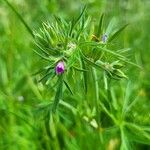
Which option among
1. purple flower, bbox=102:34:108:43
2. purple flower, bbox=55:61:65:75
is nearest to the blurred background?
purple flower, bbox=102:34:108:43

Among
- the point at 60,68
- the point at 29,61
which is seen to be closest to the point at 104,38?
the point at 60,68

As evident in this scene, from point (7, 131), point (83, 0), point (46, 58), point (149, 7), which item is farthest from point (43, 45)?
point (149, 7)

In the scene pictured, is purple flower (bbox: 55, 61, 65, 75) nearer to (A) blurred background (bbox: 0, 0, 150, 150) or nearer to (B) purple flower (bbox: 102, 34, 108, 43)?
(B) purple flower (bbox: 102, 34, 108, 43)

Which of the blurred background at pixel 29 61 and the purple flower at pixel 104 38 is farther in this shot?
the blurred background at pixel 29 61

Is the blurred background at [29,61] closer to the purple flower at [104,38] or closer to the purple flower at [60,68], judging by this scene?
the purple flower at [104,38]

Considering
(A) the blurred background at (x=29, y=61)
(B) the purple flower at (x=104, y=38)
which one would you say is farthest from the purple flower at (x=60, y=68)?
(A) the blurred background at (x=29, y=61)

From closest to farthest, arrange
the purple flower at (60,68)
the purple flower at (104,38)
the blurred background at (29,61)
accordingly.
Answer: the purple flower at (60,68), the purple flower at (104,38), the blurred background at (29,61)

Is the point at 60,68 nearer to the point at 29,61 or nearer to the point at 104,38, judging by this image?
the point at 104,38

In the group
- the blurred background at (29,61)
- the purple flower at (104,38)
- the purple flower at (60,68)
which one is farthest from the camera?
the blurred background at (29,61)
